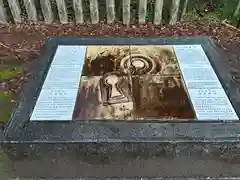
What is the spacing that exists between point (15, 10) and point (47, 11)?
40cm

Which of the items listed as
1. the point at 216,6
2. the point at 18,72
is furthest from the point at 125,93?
the point at 216,6

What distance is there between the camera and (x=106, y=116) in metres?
1.82

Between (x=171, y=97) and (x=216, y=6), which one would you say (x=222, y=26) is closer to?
(x=216, y=6)

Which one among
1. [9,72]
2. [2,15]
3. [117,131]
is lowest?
[9,72]

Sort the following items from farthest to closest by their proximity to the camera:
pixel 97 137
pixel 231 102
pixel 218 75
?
pixel 218 75 → pixel 231 102 → pixel 97 137

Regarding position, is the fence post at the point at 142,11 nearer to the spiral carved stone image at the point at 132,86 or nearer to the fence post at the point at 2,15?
the spiral carved stone image at the point at 132,86

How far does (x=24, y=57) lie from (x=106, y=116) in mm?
1849

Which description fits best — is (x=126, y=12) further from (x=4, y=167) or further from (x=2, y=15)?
(x=4, y=167)

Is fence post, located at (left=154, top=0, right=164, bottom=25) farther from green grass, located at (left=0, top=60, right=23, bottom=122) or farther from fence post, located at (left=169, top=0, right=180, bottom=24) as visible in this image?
green grass, located at (left=0, top=60, right=23, bottom=122)

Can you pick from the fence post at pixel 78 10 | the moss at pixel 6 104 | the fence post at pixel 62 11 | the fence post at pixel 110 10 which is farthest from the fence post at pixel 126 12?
the moss at pixel 6 104

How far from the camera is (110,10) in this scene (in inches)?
153

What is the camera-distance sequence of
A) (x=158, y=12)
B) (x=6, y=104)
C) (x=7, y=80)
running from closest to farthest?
(x=6, y=104), (x=7, y=80), (x=158, y=12)

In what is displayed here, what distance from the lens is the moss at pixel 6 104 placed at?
2531mm

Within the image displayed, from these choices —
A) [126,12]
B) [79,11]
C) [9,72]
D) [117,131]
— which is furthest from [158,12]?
[117,131]
